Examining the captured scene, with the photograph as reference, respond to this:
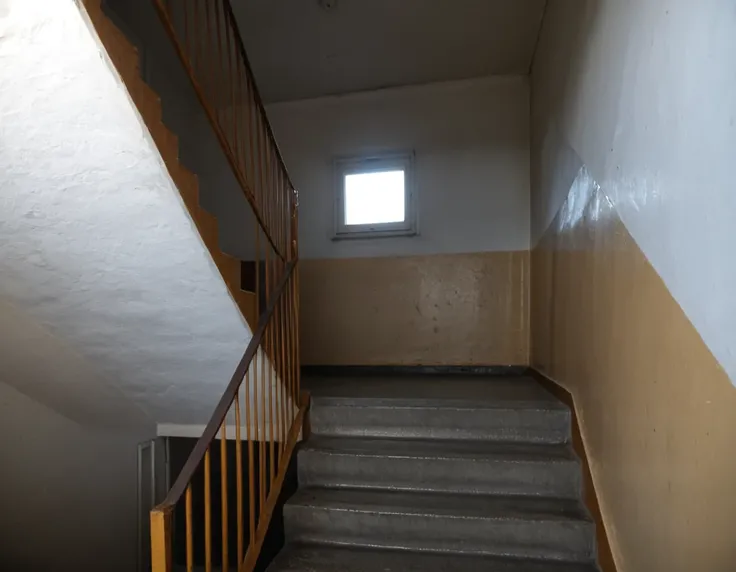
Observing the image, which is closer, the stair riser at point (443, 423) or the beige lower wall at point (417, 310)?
the stair riser at point (443, 423)

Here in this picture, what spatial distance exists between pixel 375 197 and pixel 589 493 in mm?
2786

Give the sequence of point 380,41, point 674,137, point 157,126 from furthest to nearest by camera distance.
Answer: point 380,41, point 157,126, point 674,137

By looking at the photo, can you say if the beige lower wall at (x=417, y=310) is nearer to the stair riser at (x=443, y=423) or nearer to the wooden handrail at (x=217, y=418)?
the stair riser at (x=443, y=423)

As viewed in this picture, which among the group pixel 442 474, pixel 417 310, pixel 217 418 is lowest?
pixel 442 474

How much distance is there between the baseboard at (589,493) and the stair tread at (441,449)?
0.07 m

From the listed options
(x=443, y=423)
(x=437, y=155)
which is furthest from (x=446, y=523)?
(x=437, y=155)

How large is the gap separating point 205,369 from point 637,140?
6.55 feet

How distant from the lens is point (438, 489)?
2045 mm

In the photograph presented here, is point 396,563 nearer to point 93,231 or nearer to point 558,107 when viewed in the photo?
point 93,231

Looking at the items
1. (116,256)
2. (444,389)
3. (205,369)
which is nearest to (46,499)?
(205,369)

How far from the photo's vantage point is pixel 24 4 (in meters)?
1.02

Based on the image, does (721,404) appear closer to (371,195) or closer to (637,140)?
(637,140)

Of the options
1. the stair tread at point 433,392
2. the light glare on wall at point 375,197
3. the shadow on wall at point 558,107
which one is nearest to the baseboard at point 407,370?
the stair tread at point 433,392

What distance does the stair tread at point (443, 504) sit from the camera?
1.83 m
